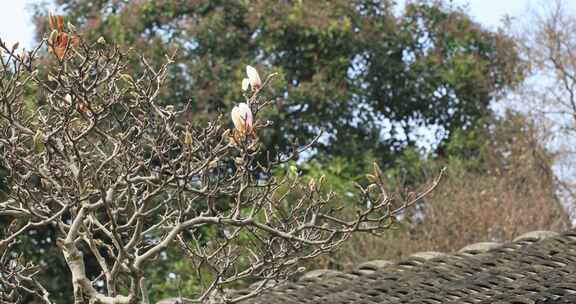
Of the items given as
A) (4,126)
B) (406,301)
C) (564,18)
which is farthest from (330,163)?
(4,126)

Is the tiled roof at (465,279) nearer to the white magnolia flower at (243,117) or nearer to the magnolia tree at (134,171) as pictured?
the magnolia tree at (134,171)

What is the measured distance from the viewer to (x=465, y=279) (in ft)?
15.4

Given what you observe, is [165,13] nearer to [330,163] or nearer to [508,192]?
[330,163]

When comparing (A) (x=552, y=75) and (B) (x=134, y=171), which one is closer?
(B) (x=134, y=171)

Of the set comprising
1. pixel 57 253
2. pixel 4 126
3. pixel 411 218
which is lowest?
pixel 57 253

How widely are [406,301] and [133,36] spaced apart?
10.0m

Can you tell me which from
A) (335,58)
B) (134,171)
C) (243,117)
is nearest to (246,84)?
(243,117)

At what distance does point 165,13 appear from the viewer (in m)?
14.3

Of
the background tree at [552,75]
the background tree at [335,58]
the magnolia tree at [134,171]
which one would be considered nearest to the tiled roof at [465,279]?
the magnolia tree at [134,171]

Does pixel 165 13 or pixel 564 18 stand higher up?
pixel 564 18

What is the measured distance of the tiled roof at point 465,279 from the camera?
4.20m

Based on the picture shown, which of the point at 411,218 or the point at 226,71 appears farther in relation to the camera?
the point at 226,71

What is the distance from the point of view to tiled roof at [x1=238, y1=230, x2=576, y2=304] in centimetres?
420

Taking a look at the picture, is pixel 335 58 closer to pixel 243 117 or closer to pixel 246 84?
pixel 246 84
